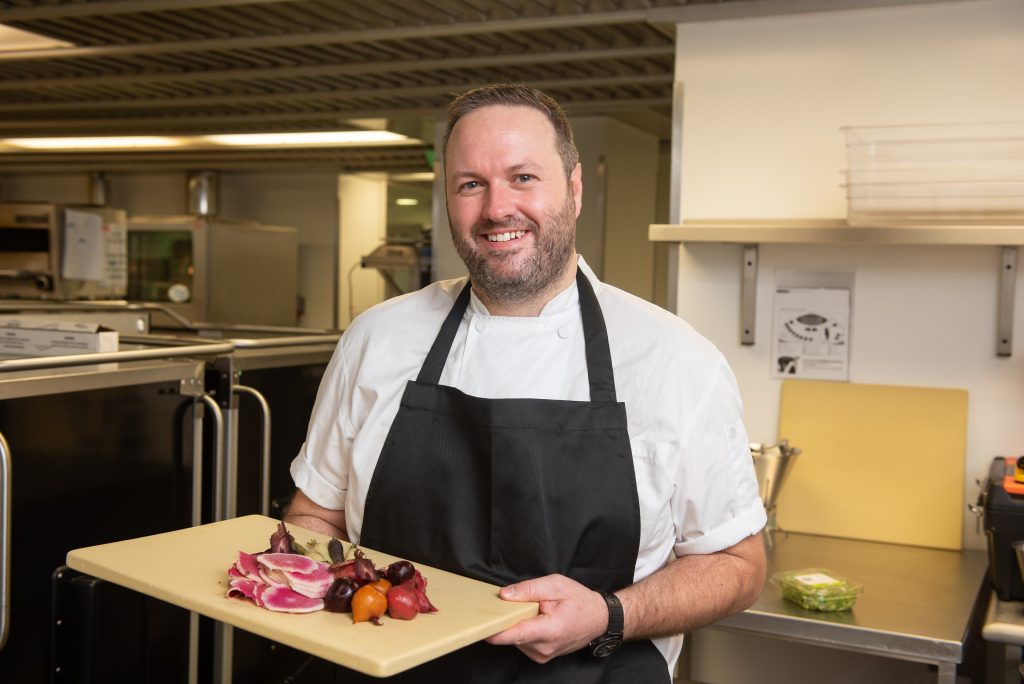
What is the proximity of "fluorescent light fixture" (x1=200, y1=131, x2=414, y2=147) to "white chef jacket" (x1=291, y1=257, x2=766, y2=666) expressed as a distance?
3436mm

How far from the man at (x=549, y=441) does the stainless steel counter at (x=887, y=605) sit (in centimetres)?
46

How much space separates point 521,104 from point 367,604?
29.7 inches

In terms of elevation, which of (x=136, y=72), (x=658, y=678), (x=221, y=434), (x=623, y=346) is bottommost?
(x=658, y=678)

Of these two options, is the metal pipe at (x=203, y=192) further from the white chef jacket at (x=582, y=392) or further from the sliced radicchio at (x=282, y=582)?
the sliced radicchio at (x=282, y=582)

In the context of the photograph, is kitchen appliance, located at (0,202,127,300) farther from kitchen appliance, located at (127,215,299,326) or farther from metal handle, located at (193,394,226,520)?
metal handle, located at (193,394,226,520)

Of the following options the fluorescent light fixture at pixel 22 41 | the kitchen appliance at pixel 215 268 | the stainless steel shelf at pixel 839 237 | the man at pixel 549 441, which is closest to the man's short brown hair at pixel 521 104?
the man at pixel 549 441

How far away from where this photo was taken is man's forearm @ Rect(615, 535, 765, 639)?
57.7 inches

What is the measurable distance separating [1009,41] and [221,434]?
6.60 feet

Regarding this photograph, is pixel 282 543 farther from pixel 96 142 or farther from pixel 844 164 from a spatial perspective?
pixel 96 142

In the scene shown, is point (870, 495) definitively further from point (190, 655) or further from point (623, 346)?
point (190, 655)

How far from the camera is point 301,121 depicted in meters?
4.86

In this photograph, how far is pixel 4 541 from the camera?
1840 millimetres

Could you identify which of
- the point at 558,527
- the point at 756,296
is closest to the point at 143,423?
the point at 558,527

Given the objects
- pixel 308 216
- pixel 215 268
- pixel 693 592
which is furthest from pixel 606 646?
pixel 308 216
